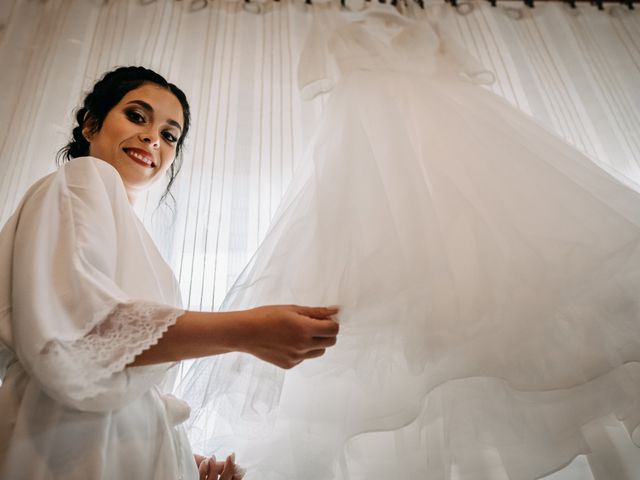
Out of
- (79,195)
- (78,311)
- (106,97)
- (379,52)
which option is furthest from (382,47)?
(78,311)

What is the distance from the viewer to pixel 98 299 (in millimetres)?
542

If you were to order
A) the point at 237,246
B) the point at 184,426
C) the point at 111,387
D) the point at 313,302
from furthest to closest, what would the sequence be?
the point at 237,246
the point at 184,426
the point at 313,302
the point at 111,387

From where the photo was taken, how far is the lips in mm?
977

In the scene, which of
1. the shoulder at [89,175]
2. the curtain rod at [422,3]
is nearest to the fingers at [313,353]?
the shoulder at [89,175]

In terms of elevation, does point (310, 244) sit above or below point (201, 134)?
below

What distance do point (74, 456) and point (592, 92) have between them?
1896mm

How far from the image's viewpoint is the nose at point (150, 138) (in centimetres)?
100

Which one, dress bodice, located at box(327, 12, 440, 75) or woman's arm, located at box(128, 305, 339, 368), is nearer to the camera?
woman's arm, located at box(128, 305, 339, 368)

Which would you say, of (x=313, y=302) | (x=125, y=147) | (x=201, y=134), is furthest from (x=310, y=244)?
(x=201, y=134)

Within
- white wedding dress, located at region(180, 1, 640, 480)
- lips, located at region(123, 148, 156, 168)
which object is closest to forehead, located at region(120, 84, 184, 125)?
lips, located at region(123, 148, 156, 168)

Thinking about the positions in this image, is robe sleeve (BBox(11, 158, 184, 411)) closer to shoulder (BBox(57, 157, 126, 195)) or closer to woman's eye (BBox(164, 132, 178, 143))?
shoulder (BBox(57, 157, 126, 195))

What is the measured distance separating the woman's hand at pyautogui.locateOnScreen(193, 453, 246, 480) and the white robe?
8cm

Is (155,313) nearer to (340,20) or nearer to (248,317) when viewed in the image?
(248,317)

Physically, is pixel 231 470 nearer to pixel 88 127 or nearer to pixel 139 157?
pixel 139 157
